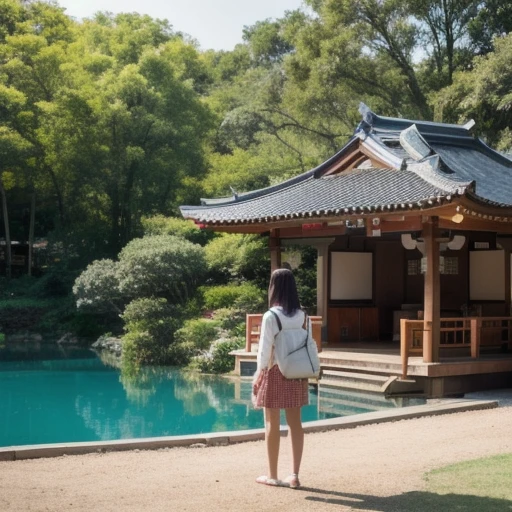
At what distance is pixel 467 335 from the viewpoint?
14.1 meters

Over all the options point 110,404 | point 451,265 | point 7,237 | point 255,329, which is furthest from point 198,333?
point 7,237

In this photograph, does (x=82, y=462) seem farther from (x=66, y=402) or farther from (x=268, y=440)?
(x=66, y=402)

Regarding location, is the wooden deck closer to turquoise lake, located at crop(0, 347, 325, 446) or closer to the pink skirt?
turquoise lake, located at crop(0, 347, 325, 446)

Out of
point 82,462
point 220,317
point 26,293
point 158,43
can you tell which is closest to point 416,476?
point 82,462

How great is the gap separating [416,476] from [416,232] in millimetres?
6717

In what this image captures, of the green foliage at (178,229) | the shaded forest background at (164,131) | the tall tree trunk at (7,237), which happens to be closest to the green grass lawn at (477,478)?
the shaded forest background at (164,131)

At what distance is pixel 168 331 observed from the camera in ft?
61.7

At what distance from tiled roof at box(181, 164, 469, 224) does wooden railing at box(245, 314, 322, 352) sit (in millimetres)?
1619

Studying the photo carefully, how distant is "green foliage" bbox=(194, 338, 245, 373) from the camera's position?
16922 mm

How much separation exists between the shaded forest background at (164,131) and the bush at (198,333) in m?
1.48

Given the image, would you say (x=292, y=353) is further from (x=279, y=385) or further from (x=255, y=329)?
(x=255, y=329)

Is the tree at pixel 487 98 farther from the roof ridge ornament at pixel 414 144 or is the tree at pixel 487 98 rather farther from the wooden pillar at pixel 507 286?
the roof ridge ornament at pixel 414 144

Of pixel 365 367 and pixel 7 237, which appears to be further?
pixel 7 237

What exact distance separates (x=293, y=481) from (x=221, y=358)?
11.5 m
